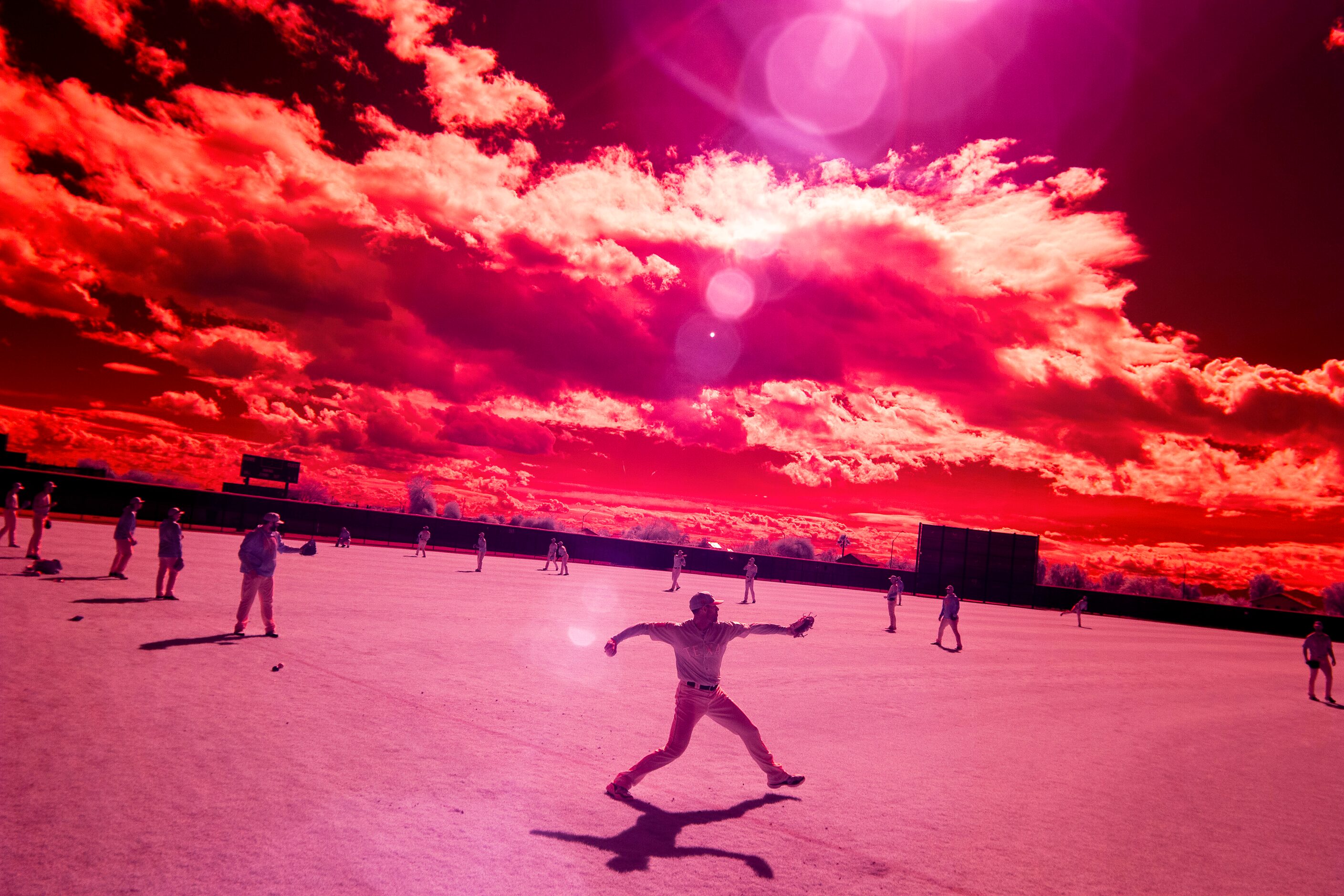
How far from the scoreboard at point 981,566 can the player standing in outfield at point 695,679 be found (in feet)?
242

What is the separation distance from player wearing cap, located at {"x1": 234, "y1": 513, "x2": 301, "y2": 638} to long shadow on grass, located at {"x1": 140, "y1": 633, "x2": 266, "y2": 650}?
7.1 inches

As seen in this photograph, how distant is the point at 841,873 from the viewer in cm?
494

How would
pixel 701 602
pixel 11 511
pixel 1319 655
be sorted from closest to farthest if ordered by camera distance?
pixel 701 602 → pixel 1319 655 → pixel 11 511

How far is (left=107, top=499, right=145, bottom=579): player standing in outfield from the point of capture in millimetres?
15664

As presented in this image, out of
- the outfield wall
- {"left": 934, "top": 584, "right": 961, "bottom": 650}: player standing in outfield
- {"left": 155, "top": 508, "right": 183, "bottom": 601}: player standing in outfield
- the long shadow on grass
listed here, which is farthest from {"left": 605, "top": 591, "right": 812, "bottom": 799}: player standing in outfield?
the outfield wall

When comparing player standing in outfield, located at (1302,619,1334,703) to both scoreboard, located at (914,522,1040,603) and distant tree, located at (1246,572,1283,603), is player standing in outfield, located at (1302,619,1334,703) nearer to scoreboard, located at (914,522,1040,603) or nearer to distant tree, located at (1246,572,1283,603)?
scoreboard, located at (914,522,1040,603)

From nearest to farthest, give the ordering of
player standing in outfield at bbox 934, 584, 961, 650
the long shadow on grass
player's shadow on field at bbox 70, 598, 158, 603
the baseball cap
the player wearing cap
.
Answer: the baseball cap, the long shadow on grass, the player wearing cap, player's shadow on field at bbox 70, 598, 158, 603, player standing in outfield at bbox 934, 584, 961, 650

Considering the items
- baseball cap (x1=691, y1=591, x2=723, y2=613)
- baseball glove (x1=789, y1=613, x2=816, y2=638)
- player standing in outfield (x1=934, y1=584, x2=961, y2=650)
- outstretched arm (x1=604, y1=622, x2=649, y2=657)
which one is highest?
Result: baseball cap (x1=691, y1=591, x2=723, y2=613)

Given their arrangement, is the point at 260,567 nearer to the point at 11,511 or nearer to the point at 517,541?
the point at 11,511

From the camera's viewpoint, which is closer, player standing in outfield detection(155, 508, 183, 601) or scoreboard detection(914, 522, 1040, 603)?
player standing in outfield detection(155, 508, 183, 601)

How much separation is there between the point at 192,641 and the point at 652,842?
8654 mm

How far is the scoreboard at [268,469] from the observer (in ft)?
241

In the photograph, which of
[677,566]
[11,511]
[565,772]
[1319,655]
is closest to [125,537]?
[11,511]

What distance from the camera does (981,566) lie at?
7531 cm
